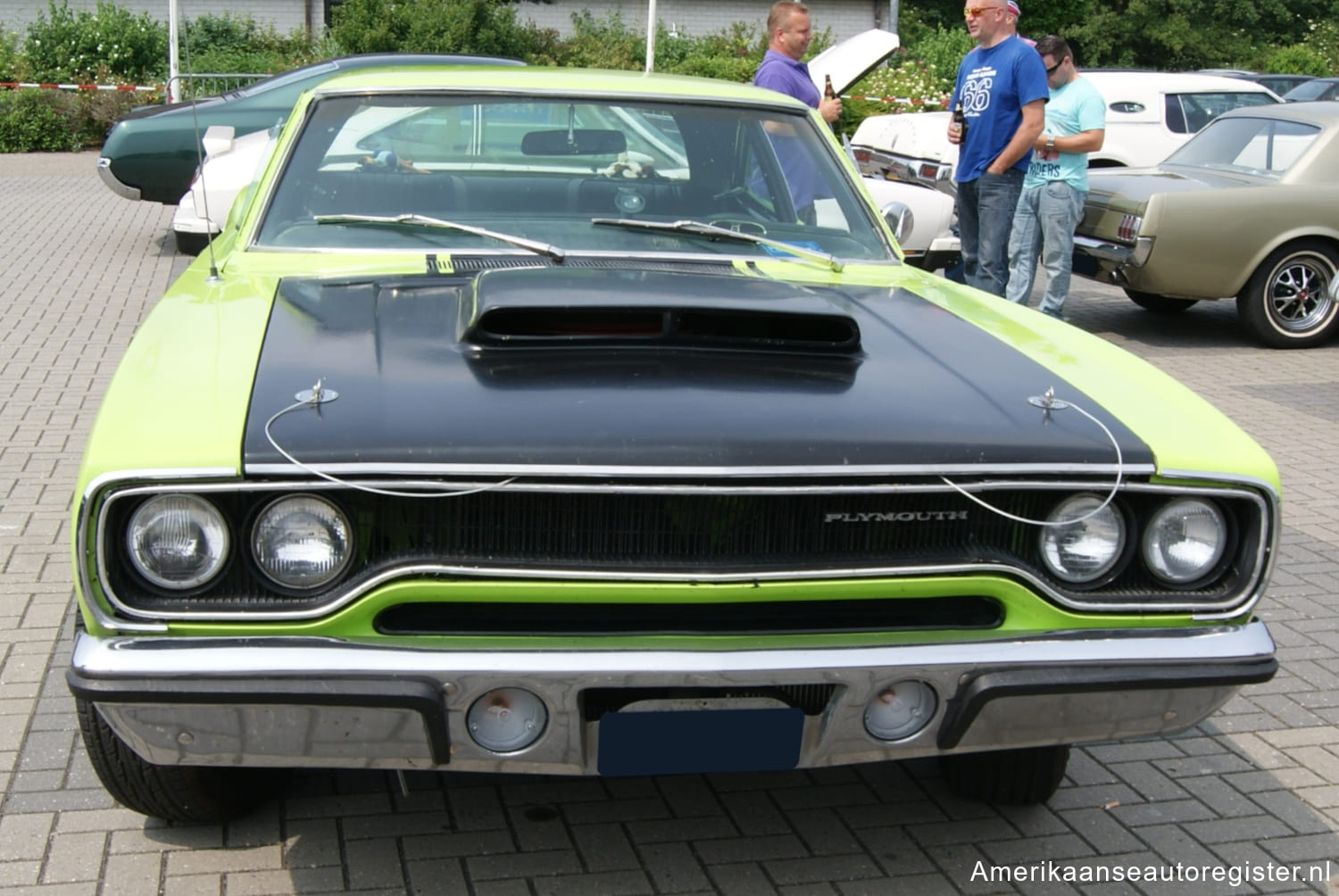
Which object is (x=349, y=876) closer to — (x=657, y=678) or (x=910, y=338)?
(x=657, y=678)

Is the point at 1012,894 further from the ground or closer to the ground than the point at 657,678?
closer to the ground

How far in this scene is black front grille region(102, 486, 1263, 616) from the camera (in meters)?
2.45

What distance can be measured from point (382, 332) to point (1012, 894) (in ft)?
5.97

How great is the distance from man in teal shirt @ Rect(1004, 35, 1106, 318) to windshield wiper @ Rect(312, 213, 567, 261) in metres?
4.98

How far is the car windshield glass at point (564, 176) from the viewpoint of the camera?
12.5 ft

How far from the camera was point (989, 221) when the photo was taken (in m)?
8.02

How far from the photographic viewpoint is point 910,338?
3.22 metres

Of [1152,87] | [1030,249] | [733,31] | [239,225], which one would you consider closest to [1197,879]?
[239,225]

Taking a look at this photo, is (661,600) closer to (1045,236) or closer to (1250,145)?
(1045,236)

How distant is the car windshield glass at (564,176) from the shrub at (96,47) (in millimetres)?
20762

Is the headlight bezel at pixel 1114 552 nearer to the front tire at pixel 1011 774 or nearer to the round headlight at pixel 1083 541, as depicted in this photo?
the round headlight at pixel 1083 541

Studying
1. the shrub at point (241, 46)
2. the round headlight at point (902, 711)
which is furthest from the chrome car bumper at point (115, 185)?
the shrub at point (241, 46)

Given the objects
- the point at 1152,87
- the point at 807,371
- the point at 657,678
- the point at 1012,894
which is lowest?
the point at 1012,894

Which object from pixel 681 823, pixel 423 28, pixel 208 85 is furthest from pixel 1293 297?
pixel 423 28
